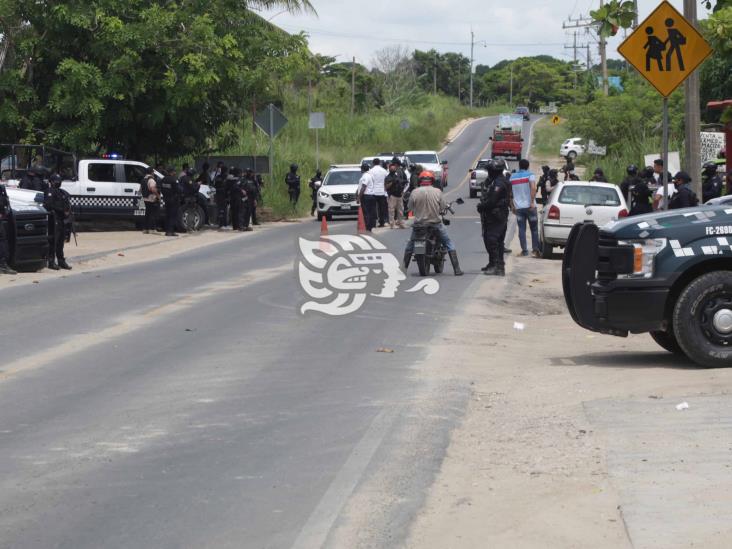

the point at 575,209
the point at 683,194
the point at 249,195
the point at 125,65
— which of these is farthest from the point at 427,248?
the point at 125,65

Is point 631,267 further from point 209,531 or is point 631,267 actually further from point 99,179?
point 99,179

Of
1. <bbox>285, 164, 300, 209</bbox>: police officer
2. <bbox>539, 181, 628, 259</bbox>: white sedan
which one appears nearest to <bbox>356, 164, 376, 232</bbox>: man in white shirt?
<bbox>539, 181, 628, 259</bbox>: white sedan

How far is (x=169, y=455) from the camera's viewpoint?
7.96 m

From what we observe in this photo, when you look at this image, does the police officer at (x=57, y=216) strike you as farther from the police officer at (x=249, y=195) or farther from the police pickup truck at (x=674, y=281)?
the police pickup truck at (x=674, y=281)

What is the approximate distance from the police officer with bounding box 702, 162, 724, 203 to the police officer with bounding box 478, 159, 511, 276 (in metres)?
4.91

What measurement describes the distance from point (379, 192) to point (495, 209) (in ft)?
38.2

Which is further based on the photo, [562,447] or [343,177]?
[343,177]

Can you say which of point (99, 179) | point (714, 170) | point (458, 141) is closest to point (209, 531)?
point (714, 170)

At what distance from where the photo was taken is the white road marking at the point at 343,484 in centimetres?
611

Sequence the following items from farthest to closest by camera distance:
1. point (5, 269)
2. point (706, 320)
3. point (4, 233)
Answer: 1. point (5, 269)
2. point (4, 233)
3. point (706, 320)

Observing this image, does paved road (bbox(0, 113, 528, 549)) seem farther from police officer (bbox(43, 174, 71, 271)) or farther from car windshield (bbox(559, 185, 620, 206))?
car windshield (bbox(559, 185, 620, 206))

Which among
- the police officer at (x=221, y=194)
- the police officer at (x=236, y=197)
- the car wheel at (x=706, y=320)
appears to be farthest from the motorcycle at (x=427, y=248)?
the police officer at (x=221, y=194)

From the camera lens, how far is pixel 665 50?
14.3m

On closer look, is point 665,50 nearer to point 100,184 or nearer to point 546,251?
point 546,251
